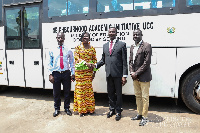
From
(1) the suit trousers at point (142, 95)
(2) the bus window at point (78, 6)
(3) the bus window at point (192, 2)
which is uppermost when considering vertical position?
(2) the bus window at point (78, 6)

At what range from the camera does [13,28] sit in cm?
543

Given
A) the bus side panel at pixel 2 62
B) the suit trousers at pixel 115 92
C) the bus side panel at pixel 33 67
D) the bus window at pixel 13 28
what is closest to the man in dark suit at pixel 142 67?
the suit trousers at pixel 115 92

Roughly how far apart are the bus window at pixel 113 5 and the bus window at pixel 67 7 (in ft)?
1.16

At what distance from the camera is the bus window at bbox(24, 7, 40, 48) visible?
5133 mm

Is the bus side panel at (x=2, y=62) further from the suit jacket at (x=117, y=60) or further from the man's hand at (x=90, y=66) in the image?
the suit jacket at (x=117, y=60)

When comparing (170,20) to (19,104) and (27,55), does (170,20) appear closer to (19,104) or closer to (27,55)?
(27,55)

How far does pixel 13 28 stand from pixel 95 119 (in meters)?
3.61

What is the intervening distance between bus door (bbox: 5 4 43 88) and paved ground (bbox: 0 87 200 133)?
28.6 inches

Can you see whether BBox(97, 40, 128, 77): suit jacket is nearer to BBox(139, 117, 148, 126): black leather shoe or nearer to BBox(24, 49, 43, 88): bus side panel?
BBox(139, 117, 148, 126): black leather shoe

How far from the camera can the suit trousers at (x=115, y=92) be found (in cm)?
389

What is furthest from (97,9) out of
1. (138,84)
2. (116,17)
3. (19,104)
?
(19,104)

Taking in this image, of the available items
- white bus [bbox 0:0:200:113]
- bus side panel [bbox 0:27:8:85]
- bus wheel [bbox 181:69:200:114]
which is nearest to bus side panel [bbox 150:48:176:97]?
white bus [bbox 0:0:200:113]

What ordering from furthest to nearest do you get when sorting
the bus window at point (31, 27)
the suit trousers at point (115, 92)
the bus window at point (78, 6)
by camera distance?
the bus window at point (31, 27)
the bus window at point (78, 6)
the suit trousers at point (115, 92)

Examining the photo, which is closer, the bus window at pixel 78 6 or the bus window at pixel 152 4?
the bus window at pixel 152 4
